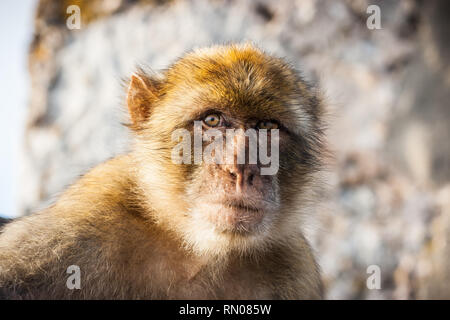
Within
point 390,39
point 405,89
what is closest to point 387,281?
point 405,89

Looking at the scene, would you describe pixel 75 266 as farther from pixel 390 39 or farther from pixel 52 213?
pixel 390 39

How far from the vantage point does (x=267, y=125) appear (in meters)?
3.21

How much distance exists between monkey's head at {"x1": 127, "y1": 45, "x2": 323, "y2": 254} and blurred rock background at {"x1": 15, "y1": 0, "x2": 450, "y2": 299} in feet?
11.1

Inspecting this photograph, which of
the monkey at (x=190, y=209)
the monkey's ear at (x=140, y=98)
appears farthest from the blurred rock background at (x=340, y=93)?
the monkey at (x=190, y=209)

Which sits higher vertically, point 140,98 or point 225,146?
point 140,98

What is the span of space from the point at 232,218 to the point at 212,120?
1.94 ft

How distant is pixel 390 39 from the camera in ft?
25.2

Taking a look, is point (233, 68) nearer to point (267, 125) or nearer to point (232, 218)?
point (267, 125)

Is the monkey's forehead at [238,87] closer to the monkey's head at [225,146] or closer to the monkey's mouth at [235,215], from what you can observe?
the monkey's head at [225,146]

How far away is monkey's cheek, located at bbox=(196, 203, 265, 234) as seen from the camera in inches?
115

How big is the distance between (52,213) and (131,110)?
852mm

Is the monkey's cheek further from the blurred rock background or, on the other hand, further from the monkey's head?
the blurred rock background

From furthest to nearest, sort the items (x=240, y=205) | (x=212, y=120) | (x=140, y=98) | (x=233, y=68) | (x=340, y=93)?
1. (x=340, y=93)
2. (x=140, y=98)
3. (x=233, y=68)
4. (x=212, y=120)
5. (x=240, y=205)

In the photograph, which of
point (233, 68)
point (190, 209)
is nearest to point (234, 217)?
point (190, 209)
